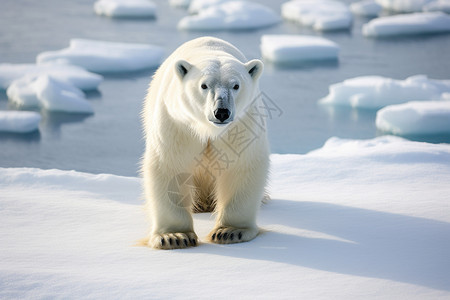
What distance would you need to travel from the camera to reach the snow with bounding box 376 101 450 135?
7.27 metres

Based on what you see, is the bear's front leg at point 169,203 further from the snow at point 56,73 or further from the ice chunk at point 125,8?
the ice chunk at point 125,8

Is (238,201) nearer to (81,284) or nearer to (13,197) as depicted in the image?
(81,284)

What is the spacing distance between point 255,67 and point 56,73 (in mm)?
6383

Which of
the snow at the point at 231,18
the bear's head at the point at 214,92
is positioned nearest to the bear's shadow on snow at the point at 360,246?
the bear's head at the point at 214,92

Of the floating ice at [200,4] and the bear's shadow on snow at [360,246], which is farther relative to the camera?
the floating ice at [200,4]

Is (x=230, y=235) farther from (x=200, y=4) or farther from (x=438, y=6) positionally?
(x=438, y=6)

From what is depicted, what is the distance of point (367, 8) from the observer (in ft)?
46.0

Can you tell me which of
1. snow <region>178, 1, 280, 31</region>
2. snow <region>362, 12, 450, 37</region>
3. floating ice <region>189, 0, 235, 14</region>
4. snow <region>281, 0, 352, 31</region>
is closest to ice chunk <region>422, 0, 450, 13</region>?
snow <region>362, 12, 450, 37</region>

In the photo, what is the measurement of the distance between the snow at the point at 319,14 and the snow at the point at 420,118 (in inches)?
213

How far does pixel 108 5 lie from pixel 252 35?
3207 millimetres

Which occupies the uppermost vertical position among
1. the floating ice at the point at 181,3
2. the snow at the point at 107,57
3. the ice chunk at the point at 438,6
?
the ice chunk at the point at 438,6

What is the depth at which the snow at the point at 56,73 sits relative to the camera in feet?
29.3

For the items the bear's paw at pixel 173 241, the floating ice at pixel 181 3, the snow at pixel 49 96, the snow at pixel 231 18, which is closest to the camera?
the bear's paw at pixel 173 241

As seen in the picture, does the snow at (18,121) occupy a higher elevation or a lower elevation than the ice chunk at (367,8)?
lower
